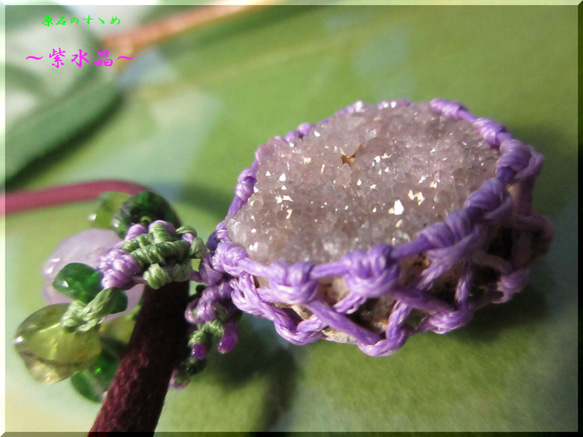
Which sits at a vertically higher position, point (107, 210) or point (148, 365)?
point (107, 210)

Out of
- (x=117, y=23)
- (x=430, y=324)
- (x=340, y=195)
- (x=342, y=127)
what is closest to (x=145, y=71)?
(x=117, y=23)

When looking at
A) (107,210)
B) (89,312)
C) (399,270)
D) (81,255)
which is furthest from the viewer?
(107,210)

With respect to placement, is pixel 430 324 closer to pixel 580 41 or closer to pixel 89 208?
pixel 580 41

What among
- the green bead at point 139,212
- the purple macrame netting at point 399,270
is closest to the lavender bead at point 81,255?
the green bead at point 139,212

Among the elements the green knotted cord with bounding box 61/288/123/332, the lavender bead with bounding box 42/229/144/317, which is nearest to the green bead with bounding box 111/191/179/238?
the lavender bead with bounding box 42/229/144/317

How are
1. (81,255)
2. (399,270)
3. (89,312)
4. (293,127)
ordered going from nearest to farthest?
1. (399,270)
2. (89,312)
3. (81,255)
4. (293,127)

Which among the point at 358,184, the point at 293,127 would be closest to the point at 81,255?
the point at 358,184

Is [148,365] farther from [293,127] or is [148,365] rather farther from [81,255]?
[293,127]
